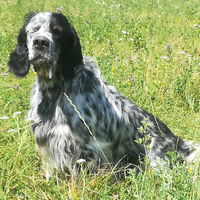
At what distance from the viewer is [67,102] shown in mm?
2619

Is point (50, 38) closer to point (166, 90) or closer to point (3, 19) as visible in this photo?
→ point (166, 90)

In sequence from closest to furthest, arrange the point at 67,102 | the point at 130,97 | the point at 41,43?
the point at 41,43
the point at 67,102
the point at 130,97

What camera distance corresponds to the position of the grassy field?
81.0 inches

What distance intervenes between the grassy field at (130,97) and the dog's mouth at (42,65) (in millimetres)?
420

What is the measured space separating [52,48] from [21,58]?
461 mm

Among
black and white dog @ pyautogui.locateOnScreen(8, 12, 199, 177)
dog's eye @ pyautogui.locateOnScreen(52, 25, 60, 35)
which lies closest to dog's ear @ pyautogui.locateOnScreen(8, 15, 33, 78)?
black and white dog @ pyautogui.locateOnScreen(8, 12, 199, 177)

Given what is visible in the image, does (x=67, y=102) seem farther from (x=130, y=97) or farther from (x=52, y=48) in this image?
(x=130, y=97)

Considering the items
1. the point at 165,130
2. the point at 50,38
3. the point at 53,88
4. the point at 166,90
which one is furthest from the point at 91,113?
the point at 166,90

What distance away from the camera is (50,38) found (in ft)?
7.95

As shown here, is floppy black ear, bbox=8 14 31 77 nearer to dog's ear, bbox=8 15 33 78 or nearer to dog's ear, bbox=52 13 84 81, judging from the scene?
dog's ear, bbox=8 15 33 78

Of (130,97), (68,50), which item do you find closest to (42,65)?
(68,50)

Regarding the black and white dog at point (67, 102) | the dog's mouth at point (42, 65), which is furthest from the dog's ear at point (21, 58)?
the dog's mouth at point (42, 65)

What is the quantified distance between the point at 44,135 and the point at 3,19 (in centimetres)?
623

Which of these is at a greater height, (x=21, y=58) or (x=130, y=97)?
(x=21, y=58)
